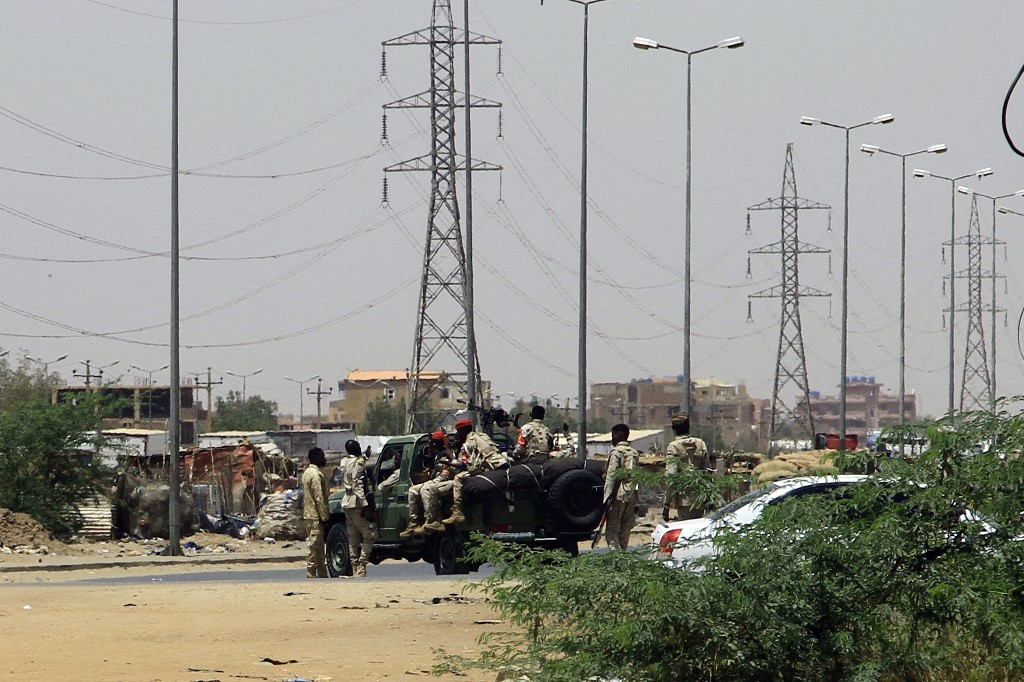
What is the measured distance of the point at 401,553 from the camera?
21.3 m

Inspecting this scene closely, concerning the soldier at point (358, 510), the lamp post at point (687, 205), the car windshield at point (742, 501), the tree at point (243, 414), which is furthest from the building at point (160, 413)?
the car windshield at point (742, 501)

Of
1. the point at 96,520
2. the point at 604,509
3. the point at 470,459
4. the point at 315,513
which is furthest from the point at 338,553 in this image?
the point at 96,520

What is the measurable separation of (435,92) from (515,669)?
43.3 m

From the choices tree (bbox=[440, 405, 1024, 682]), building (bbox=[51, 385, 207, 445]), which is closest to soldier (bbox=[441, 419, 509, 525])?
tree (bbox=[440, 405, 1024, 682])

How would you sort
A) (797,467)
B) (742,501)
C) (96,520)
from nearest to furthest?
(742,501) → (797,467) → (96,520)

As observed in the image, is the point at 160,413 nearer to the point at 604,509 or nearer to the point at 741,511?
the point at 604,509

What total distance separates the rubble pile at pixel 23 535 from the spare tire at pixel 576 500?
536 inches

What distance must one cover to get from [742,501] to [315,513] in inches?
384

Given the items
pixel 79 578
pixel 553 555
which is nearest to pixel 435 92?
pixel 79 578

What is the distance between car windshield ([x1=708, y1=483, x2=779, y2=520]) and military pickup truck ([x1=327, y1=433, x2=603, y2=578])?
25.2ft

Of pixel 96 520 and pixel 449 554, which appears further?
pixel 96 520

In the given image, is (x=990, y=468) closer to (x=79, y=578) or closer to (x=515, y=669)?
(x=515, y=669)

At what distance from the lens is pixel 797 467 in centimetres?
3278

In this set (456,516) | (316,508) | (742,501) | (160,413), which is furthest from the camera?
(160,413)
